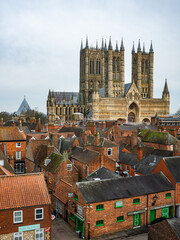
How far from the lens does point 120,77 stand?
405ft

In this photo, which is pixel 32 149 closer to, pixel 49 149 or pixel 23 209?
pixel 49 149

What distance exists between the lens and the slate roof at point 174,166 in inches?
1045

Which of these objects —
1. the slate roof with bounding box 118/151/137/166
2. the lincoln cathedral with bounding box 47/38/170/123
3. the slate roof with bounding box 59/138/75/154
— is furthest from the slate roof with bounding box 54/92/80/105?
the slate roof with bounding box 118/151/137/166

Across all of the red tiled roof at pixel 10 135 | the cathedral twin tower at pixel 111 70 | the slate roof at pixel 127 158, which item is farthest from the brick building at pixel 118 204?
the cathedral twin tower at pixel 111 70

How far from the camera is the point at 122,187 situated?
79.9 feet

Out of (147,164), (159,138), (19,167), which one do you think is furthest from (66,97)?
(147,164)

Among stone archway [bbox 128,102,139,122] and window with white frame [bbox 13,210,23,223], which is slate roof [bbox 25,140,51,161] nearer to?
window with white frame [bbox 13,210,23,223]

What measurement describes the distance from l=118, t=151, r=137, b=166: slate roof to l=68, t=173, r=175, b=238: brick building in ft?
31.5

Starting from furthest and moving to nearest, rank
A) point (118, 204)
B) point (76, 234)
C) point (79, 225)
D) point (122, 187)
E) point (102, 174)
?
point (102, 174) < point (122, 187) < point (118, 204) < point (79, 225) < point (76, 234)

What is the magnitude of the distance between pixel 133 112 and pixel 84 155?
91.4 metres

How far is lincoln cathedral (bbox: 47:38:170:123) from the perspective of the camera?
11525 cm

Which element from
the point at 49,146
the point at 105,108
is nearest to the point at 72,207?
the point at 49,146

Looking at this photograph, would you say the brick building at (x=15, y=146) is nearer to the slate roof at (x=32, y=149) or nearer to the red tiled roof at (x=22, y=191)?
→ the slate roof at (x=32, y=149)

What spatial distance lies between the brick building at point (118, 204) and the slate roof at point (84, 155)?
20.5 ft
